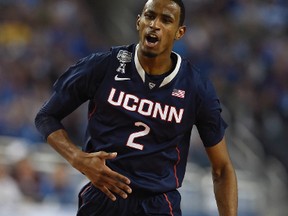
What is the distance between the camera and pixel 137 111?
175 inches

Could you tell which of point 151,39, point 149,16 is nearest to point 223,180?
point 151,39

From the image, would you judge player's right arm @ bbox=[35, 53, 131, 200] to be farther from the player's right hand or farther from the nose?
the nose

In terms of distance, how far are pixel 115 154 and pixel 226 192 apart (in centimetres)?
81

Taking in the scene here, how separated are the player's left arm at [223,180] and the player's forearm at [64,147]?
808mm

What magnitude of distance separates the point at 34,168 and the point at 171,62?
514 cm

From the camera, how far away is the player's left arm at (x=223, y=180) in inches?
181

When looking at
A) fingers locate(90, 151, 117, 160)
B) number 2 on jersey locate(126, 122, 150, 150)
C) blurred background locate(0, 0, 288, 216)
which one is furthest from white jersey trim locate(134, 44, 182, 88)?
blurred background locate(0, 0, 288, 216)

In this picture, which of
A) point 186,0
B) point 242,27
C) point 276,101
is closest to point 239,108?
point 276,101

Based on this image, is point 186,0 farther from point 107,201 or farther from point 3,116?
point 107,201

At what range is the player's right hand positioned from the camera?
164 inches

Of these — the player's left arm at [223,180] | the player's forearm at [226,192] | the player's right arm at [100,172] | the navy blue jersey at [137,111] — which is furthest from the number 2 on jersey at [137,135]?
the player's forearm at [226,192]

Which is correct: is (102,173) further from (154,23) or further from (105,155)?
(154,23)

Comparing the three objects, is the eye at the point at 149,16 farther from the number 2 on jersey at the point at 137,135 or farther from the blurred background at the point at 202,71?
the blurred background at the point at 202,71

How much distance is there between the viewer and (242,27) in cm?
1388
